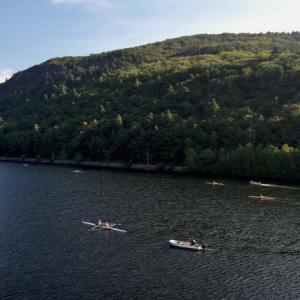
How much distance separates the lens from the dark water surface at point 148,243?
6725cm

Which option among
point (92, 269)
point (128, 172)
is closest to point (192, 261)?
point (92, 269)

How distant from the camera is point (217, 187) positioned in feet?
484

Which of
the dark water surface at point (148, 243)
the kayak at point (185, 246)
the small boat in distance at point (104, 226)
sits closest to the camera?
the dark water surface at point (148, 243)

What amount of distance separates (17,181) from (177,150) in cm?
6816

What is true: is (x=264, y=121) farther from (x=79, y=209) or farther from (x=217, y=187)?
(x=79, y=209)

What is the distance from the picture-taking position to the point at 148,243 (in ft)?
287

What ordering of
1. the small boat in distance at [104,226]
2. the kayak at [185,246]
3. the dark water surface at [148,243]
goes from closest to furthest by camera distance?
the dark water surface at [148,243] → the kayak at [185,246] → the small boat in distance at [104,226]

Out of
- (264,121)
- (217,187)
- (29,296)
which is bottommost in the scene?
(29,296)

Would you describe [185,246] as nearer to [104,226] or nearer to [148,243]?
[148,243]

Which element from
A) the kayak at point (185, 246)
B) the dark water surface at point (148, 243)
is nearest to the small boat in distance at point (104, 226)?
the dark water surface at point (148, 243)

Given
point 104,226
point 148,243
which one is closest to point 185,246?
point 148,243

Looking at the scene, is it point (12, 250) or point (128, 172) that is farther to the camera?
point (128, 172)

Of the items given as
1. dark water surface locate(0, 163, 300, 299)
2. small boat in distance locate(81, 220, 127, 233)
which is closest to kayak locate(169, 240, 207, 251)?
dark water surface locate(0, 163, 300, 299)

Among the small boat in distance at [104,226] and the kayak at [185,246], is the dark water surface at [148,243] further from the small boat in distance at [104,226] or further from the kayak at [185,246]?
the small boat in distance at [104,226]
